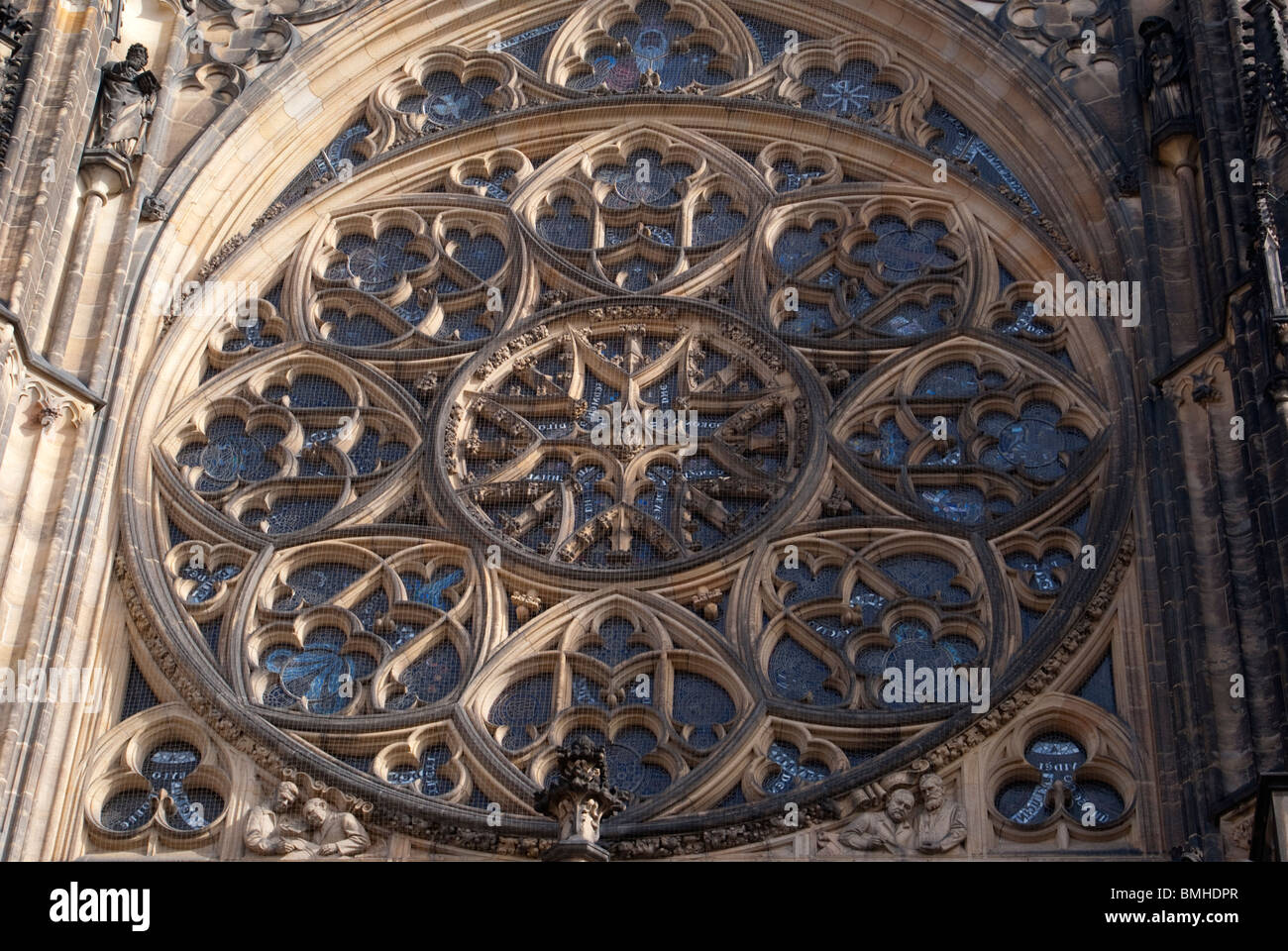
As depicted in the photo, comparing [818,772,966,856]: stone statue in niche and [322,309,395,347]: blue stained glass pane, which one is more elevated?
[322,309,395,347]: blue stained glass pane

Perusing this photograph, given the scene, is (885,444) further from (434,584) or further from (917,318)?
(434,584)

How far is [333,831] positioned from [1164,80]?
9.07 meters

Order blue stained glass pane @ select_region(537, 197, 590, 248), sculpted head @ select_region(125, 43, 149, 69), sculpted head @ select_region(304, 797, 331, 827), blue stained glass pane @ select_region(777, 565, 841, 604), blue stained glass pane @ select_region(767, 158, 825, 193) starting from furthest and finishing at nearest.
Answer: blue stained glass pane @ select_region(767, 158, 825, 193)
blue stained glass pane @ select_region(537, 197, 590, 248)
sculpted head @ select_region(125, 43, 149, 69)
blue stained glass pane @ select_region(777, 565, 841, 604)
sculpted head @ select_region(304, 797, 331, 827)

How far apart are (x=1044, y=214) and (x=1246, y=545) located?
180 inches

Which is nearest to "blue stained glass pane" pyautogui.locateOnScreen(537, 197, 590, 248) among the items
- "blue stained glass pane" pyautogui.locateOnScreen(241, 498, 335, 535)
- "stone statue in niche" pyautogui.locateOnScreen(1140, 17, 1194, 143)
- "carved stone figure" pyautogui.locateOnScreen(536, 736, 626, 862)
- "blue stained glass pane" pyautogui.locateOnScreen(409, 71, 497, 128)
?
"blue stained glass pane" pyautogui.locateOnScreen(409, 71, 497, 128)

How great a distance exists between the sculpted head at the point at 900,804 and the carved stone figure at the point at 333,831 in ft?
12.1

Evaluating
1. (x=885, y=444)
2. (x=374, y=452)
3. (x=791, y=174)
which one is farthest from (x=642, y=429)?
(x=791, y=174)

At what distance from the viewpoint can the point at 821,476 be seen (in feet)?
71.6

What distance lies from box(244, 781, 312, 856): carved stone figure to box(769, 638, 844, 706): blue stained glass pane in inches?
140

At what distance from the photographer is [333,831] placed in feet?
65.5

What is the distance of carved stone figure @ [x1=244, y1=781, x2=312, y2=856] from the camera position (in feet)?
65.3

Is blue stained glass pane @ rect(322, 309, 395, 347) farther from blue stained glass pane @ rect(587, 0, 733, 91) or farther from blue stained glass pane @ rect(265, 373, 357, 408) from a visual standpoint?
blue stained glass pane @ rect(587, 0, 733, 91)

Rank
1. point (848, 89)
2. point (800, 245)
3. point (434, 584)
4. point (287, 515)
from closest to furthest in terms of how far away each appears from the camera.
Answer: point (434, 584) < point (287, 515) < point (800, 245) < point (848, 89)
